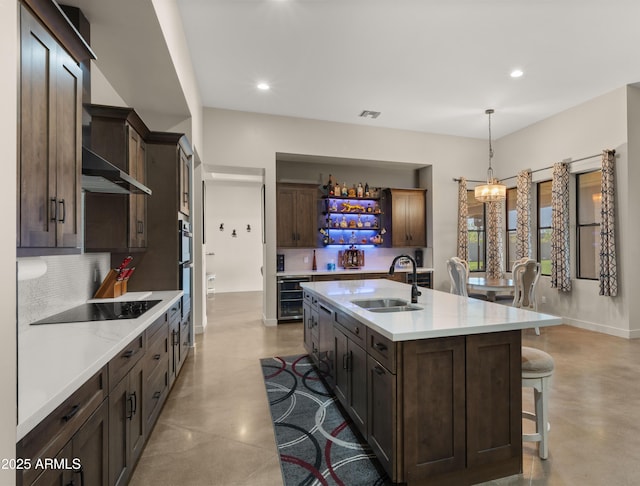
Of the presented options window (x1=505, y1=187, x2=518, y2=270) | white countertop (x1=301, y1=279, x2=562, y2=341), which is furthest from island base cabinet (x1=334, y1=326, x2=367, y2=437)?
window (x1=505, y1=187, x2=518, y2=270)

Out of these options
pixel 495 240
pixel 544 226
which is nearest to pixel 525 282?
pixel 544 226

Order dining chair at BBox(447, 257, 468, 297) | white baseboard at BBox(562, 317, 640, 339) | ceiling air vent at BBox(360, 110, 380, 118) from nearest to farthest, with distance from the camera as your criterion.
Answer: white baseboard at BBox(562, 317, 640, 339)
dining chair at BBox(447, 257, 468, 297)
ceiling air vent at BBox(360, 110, 380, 118)

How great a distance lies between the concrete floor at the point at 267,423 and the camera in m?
1.88

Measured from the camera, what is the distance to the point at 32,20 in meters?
1.20

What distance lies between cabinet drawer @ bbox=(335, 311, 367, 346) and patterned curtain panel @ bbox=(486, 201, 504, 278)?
17.0 feet

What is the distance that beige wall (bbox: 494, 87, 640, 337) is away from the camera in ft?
14.9

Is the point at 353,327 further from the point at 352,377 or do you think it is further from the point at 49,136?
the point at 49,136

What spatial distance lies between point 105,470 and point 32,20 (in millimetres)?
1862

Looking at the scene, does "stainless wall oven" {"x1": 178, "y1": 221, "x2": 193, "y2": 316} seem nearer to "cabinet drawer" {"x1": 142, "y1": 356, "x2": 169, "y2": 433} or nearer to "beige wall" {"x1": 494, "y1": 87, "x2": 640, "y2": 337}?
"cabinet drawer" {"x1": 142, "y1": 356, "x2": 169, "y2": 433}

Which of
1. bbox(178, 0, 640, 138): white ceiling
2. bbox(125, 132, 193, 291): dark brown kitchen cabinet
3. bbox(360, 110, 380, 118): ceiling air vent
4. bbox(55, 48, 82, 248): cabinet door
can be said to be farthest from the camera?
bbox(360, 110, 380, 118): ceiling air vent

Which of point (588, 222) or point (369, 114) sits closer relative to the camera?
point (588, 222)

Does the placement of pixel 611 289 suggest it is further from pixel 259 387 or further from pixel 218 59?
pixel 218 59

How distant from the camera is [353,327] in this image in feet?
7.18

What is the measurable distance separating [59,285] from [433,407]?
2.58 metres
